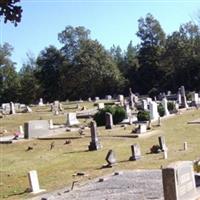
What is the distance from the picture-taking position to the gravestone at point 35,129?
29.0m

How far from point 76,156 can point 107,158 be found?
Result: 3643 millimetres

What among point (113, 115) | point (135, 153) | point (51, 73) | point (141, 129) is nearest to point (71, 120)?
point (113, 115)

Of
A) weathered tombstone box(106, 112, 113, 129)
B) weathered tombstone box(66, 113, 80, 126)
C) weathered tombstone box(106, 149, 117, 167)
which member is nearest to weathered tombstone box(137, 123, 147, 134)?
weathered tombstone box(106, 112, 113, 129)

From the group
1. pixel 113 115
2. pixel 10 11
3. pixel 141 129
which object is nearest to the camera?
pixel 10 11

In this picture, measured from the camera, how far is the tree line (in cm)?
7925

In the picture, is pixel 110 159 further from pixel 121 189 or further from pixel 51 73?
pixel 51 73

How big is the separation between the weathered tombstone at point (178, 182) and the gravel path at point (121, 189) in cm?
116

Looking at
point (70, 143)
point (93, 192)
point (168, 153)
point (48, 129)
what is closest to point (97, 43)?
point (48, 129)

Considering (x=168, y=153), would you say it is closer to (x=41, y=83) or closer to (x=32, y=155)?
(x=32, y=155)

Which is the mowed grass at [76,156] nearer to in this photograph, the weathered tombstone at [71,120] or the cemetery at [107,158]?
the cemetery at [107,158]

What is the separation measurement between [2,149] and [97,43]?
199ft

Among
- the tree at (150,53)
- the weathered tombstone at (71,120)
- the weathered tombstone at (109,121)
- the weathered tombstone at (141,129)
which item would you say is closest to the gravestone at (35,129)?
the weathered tombstone at (109,121)

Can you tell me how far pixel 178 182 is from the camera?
976 centimetres

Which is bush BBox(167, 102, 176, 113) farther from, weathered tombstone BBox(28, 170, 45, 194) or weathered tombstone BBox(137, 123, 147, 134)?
→ weathered tombstone BBox(28, 170, 45, 194)
